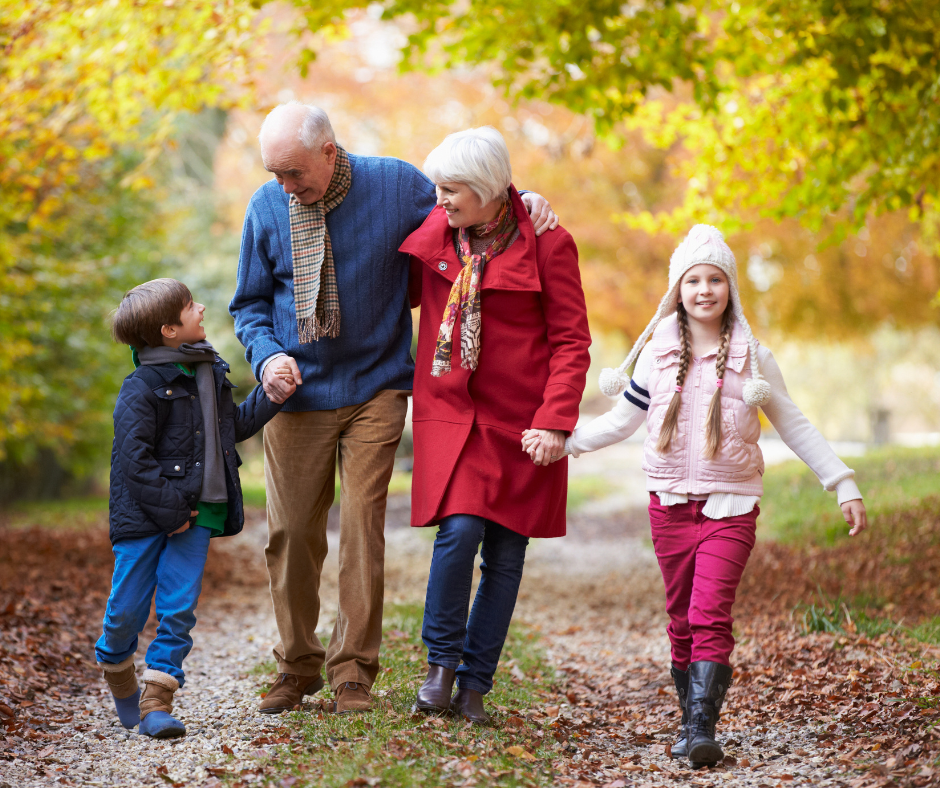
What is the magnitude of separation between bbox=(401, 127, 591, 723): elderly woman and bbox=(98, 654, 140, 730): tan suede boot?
1.15 metres

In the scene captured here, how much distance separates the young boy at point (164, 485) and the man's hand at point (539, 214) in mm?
1113

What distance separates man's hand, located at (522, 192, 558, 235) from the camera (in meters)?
3.65

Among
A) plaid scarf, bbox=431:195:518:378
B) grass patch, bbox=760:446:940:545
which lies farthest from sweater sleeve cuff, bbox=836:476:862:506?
grass patch, bbox=760:446:940:545

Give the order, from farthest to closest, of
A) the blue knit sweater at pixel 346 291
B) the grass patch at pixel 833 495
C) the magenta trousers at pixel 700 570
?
1. the grass patch at pixel 833 495
2. the blue knit sweater at pixel 346 291
3. the magenta trousers at pixel 700 570

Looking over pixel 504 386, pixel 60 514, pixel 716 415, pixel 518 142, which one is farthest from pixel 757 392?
pixel 60 514

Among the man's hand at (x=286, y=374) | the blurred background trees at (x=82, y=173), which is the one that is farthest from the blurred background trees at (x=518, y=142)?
the man's hand at (x=286, y=374)

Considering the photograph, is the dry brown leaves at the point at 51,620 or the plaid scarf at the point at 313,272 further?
the dry brown leaves at the point at 51,620

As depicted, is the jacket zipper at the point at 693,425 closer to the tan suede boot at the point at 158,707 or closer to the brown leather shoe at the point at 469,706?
the brown leather shoe at the point at 469,706

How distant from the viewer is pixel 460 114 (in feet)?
42.4

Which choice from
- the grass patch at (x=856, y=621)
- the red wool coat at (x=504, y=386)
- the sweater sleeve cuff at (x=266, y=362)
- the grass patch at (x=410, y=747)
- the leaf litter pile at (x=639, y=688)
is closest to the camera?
the grass patch at (x=410, y=747)

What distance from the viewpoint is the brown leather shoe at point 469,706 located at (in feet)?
11.6

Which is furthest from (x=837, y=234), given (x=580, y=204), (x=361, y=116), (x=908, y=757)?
(x=361, y=116)

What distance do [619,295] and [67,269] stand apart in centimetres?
697

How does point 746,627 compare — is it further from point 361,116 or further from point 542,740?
point 361,116
